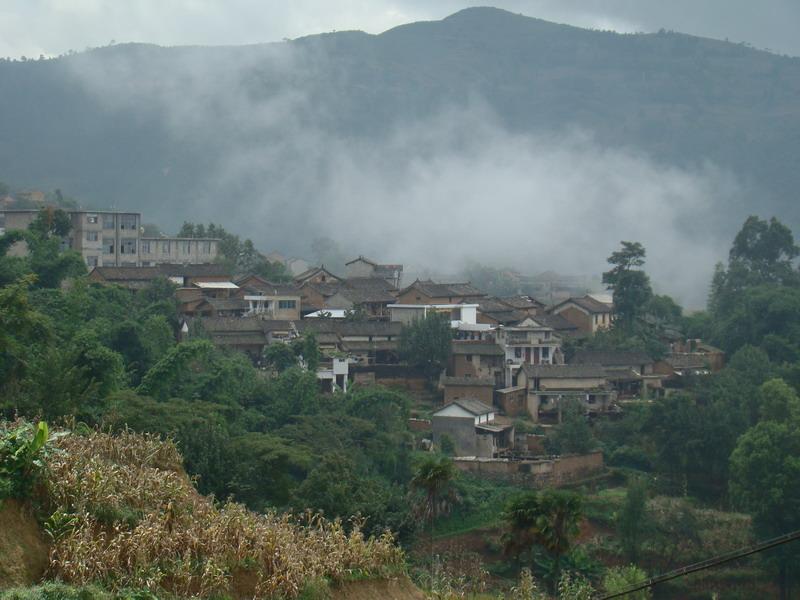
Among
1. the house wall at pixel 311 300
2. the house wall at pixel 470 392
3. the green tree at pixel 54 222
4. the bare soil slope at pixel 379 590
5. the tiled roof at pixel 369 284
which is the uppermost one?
the green tree at pixel 54 222

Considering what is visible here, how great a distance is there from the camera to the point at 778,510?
21969 mm

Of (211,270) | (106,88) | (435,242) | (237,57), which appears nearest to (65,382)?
(211,270)

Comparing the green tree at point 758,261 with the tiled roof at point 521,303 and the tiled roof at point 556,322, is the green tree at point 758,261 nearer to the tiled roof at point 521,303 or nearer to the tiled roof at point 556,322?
the tiled roof at point 521,303

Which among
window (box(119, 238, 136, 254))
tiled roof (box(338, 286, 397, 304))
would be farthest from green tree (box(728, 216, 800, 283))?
window (box(119, 238, 136, 254))

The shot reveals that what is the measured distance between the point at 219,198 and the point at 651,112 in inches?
1936

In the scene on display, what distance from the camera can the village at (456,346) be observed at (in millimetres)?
26406

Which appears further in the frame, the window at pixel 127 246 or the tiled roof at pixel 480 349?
the window at pixel 127 246

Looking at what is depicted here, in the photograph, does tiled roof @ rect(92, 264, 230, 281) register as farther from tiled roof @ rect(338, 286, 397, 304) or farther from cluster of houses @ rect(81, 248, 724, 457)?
tiled roof @ rect(338, 286, 397, 304)

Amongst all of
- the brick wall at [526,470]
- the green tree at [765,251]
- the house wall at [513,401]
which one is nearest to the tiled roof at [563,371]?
the house wall at [513,401]

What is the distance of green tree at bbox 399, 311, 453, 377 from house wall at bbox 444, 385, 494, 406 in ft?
5.50

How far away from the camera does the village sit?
86.6 feet

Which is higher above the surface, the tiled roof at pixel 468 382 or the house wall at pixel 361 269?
the house wall at pixel 361 269

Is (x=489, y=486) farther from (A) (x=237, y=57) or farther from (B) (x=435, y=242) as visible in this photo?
(A) (x=237, y=57)

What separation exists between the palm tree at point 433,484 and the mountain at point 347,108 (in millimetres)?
71249
